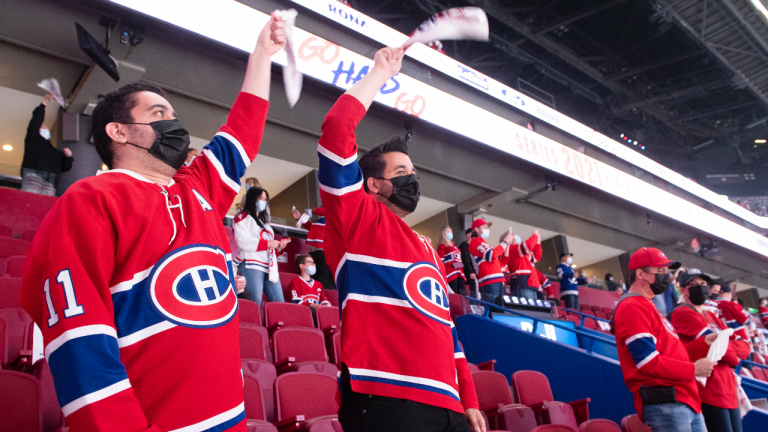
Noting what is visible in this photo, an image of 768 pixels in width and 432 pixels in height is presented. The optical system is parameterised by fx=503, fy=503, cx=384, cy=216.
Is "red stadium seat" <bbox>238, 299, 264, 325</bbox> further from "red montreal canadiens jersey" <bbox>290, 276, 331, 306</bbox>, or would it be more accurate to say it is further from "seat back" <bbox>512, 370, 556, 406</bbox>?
"seat back" <bbox>512, 370, 556, 406</bbox>

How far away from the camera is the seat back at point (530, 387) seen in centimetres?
380

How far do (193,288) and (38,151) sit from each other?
237 inches

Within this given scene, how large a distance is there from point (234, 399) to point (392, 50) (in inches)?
43.9

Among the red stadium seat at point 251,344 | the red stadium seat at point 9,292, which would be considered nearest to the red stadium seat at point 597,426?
Answer: the red stadium seat at point 251,344

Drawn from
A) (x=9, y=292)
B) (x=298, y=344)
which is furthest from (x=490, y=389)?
(x=9, y=292)

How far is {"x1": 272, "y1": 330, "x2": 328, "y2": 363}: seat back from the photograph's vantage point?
3529mm

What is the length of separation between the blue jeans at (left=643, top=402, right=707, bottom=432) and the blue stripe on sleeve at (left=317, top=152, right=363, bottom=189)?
7.10 ft

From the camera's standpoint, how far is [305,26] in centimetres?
761

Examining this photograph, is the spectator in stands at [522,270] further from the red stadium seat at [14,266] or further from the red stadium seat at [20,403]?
the red stadium seat at [20,403]

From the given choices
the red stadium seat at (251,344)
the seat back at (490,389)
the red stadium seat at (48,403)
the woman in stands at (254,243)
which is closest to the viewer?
the red stadium seat at (48,403)

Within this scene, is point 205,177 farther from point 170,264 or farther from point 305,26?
point 305,26

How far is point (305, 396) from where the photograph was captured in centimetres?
274

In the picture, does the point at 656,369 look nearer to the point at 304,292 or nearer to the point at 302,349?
the point at 302,349

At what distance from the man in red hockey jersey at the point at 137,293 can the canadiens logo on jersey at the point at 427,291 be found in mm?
519
